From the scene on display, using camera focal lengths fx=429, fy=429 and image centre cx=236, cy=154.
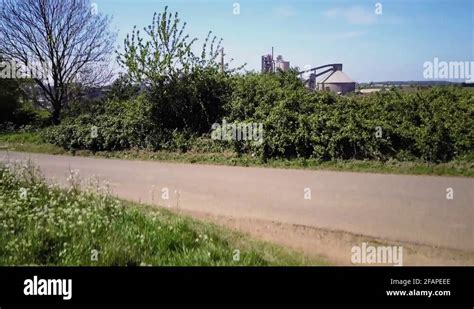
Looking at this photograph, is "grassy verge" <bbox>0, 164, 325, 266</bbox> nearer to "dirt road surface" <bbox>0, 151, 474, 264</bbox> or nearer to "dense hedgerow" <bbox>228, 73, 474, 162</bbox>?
"dirt road surface" <bbox>0, 151, 474, 264</bbox>

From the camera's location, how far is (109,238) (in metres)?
5.73

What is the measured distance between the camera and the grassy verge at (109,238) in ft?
17.3

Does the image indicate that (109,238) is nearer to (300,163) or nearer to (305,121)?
(300,163)

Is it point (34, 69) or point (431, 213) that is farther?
point (34, 69)

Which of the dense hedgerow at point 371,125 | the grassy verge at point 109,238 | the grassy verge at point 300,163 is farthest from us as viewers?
the dense hedgerow at point 371,125

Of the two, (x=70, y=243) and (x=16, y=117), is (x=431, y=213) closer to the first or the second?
(x=70, y=243)

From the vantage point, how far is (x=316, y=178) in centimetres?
1076

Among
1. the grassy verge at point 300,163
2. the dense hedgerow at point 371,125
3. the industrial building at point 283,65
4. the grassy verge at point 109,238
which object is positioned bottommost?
the grassy verge at point 109,238
